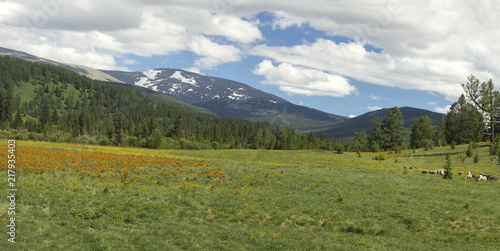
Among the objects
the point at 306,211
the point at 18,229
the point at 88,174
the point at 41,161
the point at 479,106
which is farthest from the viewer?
the point at 479,106

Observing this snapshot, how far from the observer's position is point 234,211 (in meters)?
20.5

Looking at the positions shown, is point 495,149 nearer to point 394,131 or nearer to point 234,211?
point 234,211

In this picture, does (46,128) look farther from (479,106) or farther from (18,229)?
(479,106)

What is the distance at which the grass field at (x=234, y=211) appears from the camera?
46.6ft

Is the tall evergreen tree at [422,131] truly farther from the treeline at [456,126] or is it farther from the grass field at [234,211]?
the grass field at [234,211]

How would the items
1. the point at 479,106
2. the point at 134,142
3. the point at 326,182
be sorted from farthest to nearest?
the point at 134,142 → the point at 479,106 → the point at 326,182

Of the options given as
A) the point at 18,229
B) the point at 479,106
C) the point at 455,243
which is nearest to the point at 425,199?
the point at 455,243

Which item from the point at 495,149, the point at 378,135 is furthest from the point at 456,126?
the point at 495,149

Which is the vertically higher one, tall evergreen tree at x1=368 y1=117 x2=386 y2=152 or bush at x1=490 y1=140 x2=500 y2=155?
tall evergreen tree at x1=368 y1=117 x2=386 y2=152

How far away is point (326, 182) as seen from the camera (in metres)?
29.9

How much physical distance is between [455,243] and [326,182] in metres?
14.6

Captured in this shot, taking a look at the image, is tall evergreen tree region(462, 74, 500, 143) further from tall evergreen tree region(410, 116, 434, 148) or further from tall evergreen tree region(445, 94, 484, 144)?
tall evergreen tree region(410, 116, 434, 148)

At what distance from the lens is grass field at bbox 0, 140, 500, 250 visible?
1421 centimetres

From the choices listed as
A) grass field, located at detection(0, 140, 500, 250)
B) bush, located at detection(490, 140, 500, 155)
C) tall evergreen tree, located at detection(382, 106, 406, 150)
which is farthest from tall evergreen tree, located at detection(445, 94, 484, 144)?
grass field, located at detection(0, 140, 500, 250)
